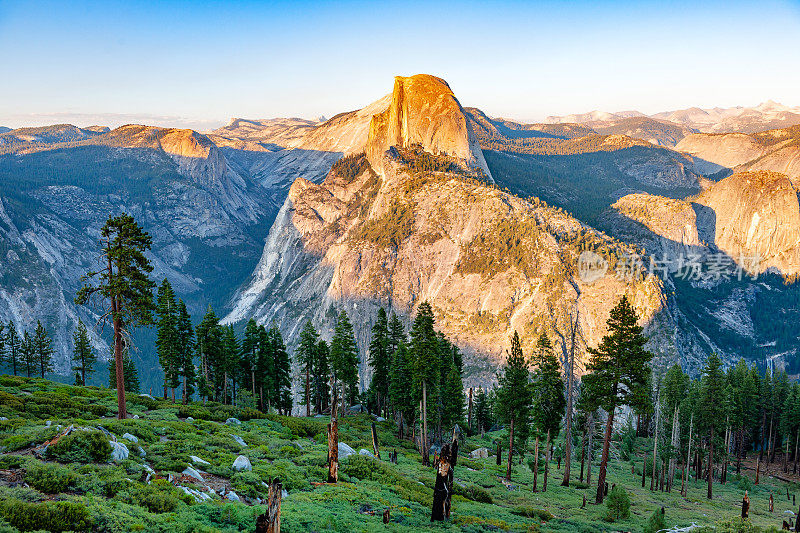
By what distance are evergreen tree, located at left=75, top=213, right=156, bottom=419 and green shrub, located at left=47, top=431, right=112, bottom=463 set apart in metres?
11.4

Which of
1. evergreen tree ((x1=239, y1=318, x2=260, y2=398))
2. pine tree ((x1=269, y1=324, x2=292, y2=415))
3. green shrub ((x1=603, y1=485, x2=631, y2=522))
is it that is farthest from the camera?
pine tree ((x1=269, y1=324, x2=292, y2=415))

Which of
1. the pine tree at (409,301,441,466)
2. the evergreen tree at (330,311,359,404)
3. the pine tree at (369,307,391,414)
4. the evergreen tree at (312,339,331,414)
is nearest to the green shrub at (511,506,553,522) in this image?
the pine tree at (409,301,441,466)

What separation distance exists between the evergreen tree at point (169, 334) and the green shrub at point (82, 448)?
35310 mm

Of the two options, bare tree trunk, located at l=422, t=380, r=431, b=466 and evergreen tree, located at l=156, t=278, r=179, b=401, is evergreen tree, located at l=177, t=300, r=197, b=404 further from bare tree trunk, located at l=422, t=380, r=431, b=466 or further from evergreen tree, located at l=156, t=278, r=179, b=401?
bare tree trunk, located at l=422, t=380, r=431, b=466

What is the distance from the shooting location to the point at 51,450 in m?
17.5

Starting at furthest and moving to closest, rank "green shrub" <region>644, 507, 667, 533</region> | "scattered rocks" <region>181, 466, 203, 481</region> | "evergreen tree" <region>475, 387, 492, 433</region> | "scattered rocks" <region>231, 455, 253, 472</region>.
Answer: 1. "evergreen tree" <region>475, 387, 492, 433</region>
2. "green shrub" <region>644, 507, 667, 533</region>
3. "scattered rocks" <region>231, 455, 253, 472</region>
4. "scattered rocks" <region>181, 466, 203, 481</region>

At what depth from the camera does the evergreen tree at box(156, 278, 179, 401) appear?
5231 cm

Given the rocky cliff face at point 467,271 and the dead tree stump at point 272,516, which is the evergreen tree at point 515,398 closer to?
the dead tree stump at point 272,516

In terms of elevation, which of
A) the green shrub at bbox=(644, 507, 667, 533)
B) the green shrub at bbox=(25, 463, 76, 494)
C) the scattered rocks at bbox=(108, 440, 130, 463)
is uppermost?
the green shrub at bbox=(25, 463, 76, 494)

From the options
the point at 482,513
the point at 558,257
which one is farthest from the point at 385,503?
Answer: the point at 558,257

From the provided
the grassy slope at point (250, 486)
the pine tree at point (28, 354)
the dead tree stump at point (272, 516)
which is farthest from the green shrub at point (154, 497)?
the pine tree at point (28, 354)

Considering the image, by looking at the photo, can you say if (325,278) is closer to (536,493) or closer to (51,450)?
(536,493)

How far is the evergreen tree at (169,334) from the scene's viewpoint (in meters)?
52.3

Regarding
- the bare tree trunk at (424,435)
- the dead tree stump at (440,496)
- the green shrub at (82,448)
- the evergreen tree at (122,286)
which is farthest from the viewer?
the bare tree trunk at (424,435)
